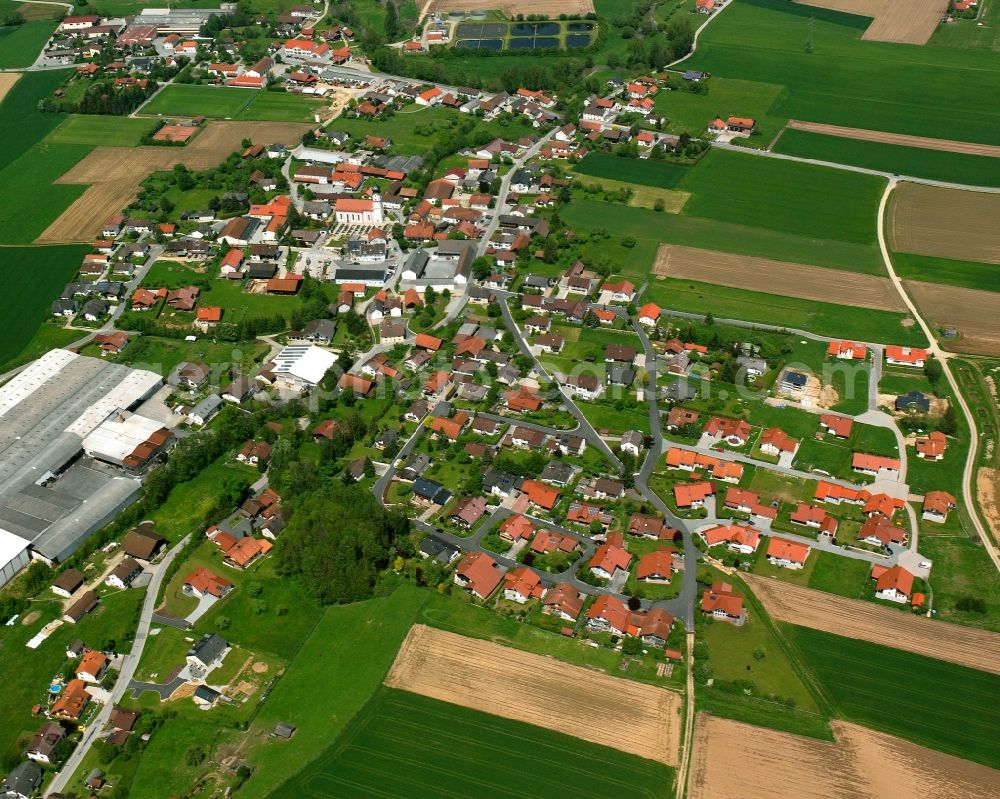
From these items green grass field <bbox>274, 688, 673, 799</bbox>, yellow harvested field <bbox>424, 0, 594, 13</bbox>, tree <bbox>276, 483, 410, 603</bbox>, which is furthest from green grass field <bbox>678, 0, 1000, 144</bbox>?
green grass field <bbox>274, 688, 673, 799</bbox>

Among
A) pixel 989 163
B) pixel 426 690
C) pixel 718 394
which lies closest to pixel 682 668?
pixel 426 690

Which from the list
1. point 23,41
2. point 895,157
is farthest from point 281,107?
point 895,157

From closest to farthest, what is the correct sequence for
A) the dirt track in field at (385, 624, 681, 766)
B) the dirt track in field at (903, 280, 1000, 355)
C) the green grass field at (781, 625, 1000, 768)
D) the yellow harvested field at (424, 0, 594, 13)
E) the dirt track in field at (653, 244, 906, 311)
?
the green grass field at (781, 625, 1000, 768) → the dirt track in field at (385, 624, 681, 766) → the dirt track in field at (903, 280, 1000, 355) → the dirt track in field at (653, 244, 906, 311) → the yellow harvested field at (424, 0, 594, 13)

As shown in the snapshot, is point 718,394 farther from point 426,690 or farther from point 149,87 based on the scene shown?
point 149,87

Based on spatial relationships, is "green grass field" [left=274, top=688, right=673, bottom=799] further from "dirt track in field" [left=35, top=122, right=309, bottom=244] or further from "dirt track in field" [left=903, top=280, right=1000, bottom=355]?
"dirt track in field" [left=35, top=122, right=309, bottom=244]

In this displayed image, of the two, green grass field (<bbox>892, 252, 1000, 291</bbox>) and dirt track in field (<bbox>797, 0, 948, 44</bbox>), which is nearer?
green grass field (<bbox>892, 252, 1000, 291</bbox>)

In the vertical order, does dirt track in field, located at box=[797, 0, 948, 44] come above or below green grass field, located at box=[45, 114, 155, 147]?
above

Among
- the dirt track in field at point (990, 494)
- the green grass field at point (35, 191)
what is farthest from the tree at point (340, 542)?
the green grass field at point (35, 191)
